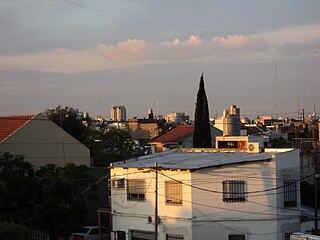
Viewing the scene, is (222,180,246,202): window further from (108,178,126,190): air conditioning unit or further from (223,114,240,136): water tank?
(223,114,240,136): water tank

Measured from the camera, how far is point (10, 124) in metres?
45.8

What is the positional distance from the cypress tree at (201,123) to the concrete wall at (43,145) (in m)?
9.12

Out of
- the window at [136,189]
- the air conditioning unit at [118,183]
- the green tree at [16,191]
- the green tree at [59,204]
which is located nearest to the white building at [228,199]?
the window at [136,189]

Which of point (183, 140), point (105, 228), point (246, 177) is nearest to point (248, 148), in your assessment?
point (246, 177)

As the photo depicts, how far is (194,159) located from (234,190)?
360 cm

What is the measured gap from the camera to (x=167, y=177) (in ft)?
104

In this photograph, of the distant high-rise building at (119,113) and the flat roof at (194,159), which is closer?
the flat roof at (194,159)

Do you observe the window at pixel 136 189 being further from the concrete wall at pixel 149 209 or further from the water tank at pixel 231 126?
the water tank at pixel 231 126

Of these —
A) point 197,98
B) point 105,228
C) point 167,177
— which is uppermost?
point 197,98

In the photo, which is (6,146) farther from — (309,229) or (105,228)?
(309,229)

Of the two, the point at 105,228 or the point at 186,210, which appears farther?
the point at 105,228

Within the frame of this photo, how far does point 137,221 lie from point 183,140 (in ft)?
127

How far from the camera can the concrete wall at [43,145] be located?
43625mm

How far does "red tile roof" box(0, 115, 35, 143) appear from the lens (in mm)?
44000
